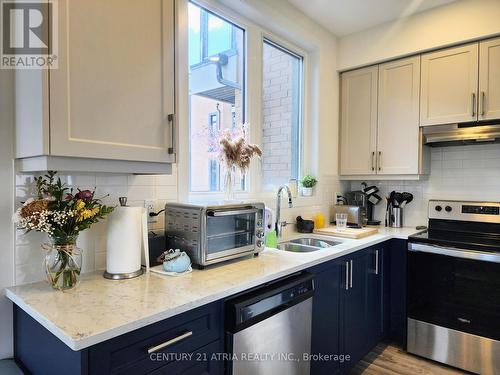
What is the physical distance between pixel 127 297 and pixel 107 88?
785mm

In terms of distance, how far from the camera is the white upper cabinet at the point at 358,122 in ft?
10.1

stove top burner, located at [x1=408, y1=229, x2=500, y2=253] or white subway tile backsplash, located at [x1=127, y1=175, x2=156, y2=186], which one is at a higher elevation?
white subway tile backsplash, located at [x1=127, y1=175, x2=156, y2=186]

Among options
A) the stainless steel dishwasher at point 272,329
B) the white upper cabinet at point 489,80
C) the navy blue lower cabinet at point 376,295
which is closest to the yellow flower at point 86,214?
the stainless steel dishwasher at point 272,329

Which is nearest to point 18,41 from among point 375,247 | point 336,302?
point 336,302

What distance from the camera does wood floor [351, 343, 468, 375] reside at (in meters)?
2.33

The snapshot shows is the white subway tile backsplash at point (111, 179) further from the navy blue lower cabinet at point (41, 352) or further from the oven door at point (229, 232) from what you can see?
the navy blue lower cabinet at point (41, 352)

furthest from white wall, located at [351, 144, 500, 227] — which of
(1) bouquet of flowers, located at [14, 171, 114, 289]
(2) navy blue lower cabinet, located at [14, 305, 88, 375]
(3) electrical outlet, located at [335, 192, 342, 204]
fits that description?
(2) navy blue lower cabinet, located at [14, 305, 88, 375]

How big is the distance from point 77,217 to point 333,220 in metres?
2.39

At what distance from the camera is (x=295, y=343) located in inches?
65.4

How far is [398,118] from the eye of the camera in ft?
9.57

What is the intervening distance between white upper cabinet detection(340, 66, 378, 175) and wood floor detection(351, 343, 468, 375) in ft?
5.00

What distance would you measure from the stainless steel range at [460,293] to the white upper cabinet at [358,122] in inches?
Answer: 34.6

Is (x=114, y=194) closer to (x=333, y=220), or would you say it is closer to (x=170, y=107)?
(x=170, y=107)

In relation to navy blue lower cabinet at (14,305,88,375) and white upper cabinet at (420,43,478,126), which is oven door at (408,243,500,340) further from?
navy blue lower cabinet at (14,305,88,375)
